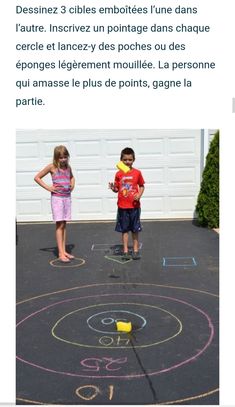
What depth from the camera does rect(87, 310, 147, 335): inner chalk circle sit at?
5.04m

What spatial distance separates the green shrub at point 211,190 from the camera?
31.8 feet

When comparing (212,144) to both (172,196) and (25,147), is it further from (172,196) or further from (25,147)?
(25,147)

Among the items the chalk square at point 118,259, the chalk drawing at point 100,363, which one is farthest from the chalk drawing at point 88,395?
the chalk square at point 118,259

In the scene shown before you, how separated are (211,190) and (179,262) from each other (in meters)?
2.71

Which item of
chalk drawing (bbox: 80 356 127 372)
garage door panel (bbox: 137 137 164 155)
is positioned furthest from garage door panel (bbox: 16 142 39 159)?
chalk drawing (bbox: 80 356 127 372)

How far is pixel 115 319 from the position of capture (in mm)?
5285

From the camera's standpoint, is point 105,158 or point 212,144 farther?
point 105,158

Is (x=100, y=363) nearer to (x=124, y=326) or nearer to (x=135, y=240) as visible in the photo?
(x=124, y=326)

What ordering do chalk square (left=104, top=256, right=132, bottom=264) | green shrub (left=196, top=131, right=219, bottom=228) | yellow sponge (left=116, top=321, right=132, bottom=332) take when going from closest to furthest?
yellow sponge (left=116, top=321, right=132, bottom=332)
chalk square (left=104, top=256, right=132, bottom=264)
green shrub (left=196, top=131, right=219, bottom=228)

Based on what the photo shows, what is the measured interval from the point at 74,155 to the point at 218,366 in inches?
280

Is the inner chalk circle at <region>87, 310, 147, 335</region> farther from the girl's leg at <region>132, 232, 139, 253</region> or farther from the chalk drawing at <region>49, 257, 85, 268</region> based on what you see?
the girl's leg at <region>132, 232, 139, 253</region>

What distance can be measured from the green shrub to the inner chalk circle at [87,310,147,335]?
4.66 metres
